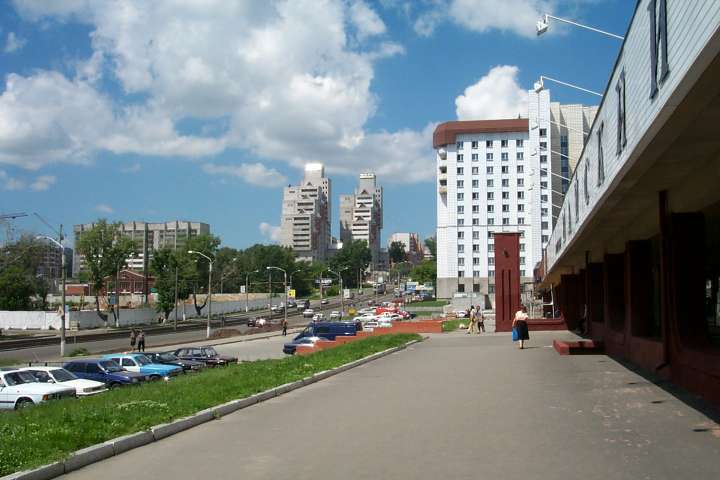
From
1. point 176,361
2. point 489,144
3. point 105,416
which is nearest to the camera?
point 105,416

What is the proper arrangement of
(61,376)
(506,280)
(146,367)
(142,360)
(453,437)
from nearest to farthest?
(453,437) < (61,376) < (146,367) < (142,360) < (506,280)

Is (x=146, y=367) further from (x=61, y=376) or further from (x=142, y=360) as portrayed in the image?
(x=61, y=376)

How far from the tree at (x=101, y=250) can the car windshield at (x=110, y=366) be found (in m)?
73.3

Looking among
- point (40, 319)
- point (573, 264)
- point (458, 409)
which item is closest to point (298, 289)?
point (40, 319)

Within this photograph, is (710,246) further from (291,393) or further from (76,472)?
(76,472)

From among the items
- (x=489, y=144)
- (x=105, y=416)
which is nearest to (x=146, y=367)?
(x=105, y=416)

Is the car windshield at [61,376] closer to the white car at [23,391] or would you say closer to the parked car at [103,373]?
the white car at [23,391]

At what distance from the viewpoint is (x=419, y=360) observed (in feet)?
79.0

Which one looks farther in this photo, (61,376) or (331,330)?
(331,330)

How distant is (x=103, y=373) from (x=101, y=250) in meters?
76.2

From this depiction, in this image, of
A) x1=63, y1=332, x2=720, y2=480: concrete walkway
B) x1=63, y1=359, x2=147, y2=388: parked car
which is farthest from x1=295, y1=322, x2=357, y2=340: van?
x1=63, y1=332, x2=720, y2=480: concrete walkway

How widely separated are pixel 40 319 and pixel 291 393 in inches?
2836

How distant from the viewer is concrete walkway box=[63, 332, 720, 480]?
8.04 meters

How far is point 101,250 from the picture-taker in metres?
96.2
